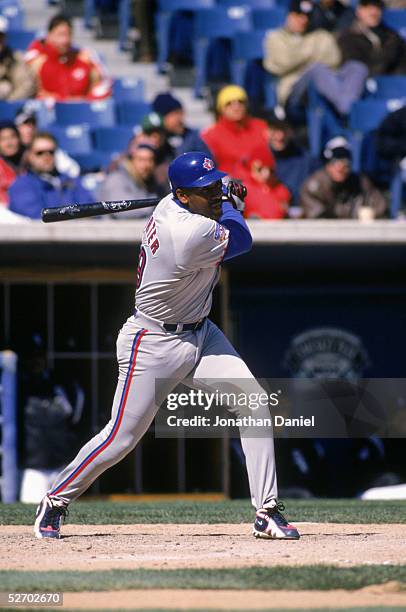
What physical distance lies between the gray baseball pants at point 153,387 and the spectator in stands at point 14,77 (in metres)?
6.35

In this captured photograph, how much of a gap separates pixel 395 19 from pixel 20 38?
3.71 m

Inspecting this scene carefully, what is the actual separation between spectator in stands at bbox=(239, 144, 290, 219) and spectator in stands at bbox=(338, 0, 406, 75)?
2365 mm

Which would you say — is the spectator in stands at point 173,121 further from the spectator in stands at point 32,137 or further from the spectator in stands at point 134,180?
the spectator in stands at point 134,180

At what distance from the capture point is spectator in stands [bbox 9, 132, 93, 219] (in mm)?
9083

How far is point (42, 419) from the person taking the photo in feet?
30.8

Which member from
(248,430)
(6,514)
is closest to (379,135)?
(6,514)

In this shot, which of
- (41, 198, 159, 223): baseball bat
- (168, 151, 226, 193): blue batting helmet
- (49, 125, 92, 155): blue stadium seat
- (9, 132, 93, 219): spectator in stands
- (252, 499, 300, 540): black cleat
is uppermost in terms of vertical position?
(49, 125, 92, 155): blue stadium seat

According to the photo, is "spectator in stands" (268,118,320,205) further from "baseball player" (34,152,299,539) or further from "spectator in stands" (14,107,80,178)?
"baseball player" (34,152,299,539)

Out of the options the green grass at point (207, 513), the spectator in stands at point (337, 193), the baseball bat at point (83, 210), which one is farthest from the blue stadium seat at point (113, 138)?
the baseball bat at point (83, 210)

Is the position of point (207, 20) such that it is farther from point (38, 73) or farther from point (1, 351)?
point (1, 351)

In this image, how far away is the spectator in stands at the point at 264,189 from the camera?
965cm

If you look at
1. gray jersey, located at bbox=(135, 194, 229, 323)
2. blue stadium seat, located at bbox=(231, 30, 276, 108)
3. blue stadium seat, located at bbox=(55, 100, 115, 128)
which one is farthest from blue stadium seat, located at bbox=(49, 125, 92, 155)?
gray jersey, located at bbox=(135, 194, 229, 323)

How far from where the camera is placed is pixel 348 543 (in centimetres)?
527

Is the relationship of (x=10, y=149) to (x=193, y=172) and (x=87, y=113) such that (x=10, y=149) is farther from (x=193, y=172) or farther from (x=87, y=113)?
(x=193, y=172)
